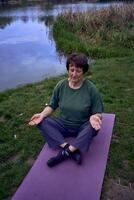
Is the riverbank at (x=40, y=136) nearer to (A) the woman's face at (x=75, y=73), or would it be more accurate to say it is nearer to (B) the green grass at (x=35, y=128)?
(B) the green grass at (x=35, y=128)

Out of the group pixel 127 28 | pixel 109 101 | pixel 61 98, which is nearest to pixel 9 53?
pixel 127 28

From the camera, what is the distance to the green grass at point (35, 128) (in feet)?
13.6

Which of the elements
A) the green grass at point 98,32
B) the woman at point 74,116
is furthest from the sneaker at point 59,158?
the green grass at point 98,32

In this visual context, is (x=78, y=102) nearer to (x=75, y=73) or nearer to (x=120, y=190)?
(x=75, y=73)

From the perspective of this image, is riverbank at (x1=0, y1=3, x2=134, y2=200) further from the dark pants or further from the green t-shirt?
the green t-shirt

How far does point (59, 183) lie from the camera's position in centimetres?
359

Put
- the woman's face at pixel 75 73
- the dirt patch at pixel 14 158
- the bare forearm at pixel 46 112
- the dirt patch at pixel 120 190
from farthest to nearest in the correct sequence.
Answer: the dirt patch at pixel 14 158 < the bare forearm at pixel 46 112 < the woman's face at pixel 75 73 < the dirt patch at pixel 120 190

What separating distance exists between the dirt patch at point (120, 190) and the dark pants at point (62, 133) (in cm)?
50

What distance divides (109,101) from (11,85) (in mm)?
3661

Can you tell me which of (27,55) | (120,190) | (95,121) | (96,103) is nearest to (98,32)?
(27,55)

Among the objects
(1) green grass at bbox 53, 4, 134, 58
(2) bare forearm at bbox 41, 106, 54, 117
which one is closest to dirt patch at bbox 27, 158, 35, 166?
(2) bare forearm at bbox 41, 106, 54, 117

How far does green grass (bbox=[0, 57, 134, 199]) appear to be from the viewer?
4.15 meters

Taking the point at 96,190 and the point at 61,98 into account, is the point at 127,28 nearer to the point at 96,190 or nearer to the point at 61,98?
the point at 61,98

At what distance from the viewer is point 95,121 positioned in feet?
12.9
